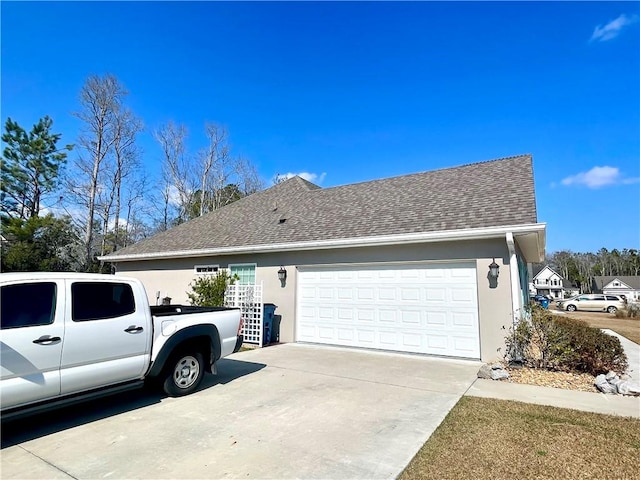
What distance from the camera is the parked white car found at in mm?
29933

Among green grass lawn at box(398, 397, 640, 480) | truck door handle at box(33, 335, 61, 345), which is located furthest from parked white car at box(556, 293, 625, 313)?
truck door handle at box(33, 335, 61, 345)

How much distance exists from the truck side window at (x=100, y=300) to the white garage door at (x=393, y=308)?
19.7ft

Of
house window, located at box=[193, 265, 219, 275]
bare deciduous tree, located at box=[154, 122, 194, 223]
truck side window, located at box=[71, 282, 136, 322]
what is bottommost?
truck side window, located at box=[71, 282, 136, 322]

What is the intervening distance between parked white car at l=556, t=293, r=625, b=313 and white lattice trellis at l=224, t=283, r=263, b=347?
33.1 metres

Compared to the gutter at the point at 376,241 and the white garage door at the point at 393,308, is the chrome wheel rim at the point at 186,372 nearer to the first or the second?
the white garage door at the point at 393,308

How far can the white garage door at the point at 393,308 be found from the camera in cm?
813

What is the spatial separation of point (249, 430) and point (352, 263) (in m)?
6.10

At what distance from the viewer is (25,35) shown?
9.70 metres

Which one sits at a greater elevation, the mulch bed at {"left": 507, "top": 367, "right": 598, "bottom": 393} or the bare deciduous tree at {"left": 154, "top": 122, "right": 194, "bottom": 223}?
the bare deciduous tree at {"left": 154, "top": 122, "right": 194, "bottom": 223}

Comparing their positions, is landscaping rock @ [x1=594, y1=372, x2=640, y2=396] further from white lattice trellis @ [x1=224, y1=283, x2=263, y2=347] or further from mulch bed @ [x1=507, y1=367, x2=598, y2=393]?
white lattice trellis @ [x1=224, y1=283, x2=263, y2=347]

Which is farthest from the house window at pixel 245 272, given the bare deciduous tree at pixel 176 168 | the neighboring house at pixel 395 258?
the bare deciduous tree at pixel 176 168

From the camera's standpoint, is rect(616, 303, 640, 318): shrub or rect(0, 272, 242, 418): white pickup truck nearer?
rect(0, 272, 242, 418): white pickup truck

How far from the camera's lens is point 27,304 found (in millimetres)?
3754

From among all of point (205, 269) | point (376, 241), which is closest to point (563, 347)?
point (376, 241)
